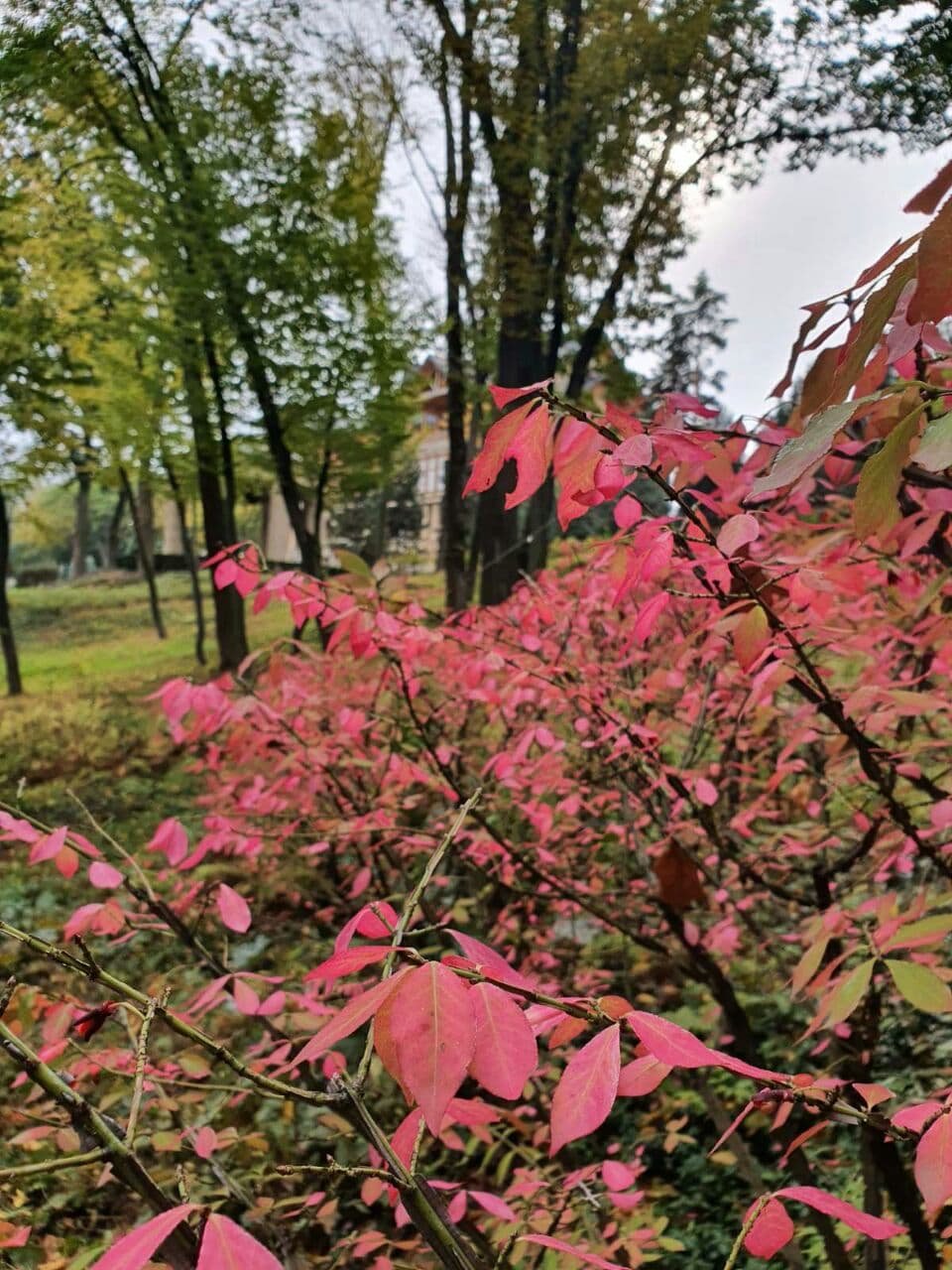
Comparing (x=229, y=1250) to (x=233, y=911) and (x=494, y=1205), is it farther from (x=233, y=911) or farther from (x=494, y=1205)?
(x=494, y=1205)

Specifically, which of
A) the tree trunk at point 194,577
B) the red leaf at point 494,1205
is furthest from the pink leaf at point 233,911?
the tree trunk at point 194,577

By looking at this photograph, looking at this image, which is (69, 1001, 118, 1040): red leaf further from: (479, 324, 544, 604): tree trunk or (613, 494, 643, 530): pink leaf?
(479, 324, 544, 604): tree trunk

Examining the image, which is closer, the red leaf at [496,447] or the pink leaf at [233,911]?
the red leaf at [496,447]

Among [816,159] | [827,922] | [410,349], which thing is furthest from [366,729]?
[410,349]

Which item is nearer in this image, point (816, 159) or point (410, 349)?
point (816, 159)

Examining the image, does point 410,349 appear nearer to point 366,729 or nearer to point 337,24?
point 337,24

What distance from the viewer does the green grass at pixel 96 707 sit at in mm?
6254

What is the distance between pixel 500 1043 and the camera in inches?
20.2

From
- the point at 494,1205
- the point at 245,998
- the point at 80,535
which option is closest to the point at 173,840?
the point at 245,998

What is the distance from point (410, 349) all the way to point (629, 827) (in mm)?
6921

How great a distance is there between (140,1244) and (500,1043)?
236mm

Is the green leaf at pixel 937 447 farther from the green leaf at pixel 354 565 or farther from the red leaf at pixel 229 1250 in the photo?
the green leaf at pixel 354 565

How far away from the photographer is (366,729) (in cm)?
356

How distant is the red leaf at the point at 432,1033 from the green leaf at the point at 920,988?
2.28 ft
